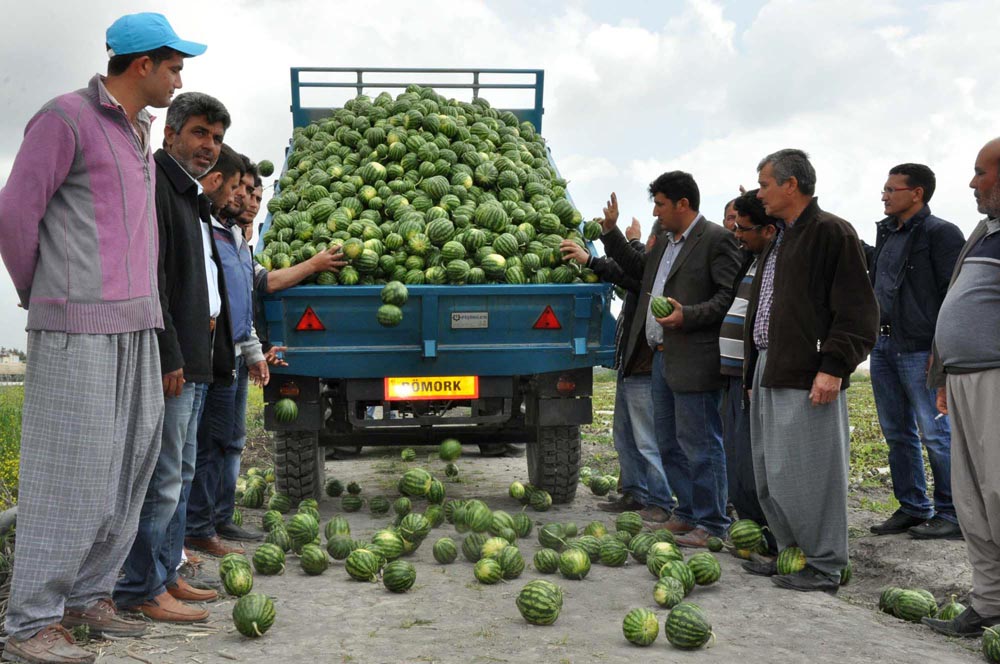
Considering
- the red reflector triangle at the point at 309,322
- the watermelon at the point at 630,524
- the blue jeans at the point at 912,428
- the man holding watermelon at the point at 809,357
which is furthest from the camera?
the red reflector triangle at the point at 309,322

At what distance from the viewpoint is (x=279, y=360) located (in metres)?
7.32

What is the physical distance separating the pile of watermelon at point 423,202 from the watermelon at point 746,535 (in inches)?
94.9

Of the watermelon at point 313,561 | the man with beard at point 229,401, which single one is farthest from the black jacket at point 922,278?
the man with beard at point 229,401

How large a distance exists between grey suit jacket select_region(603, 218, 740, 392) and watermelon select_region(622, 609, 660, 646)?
8.02 feet

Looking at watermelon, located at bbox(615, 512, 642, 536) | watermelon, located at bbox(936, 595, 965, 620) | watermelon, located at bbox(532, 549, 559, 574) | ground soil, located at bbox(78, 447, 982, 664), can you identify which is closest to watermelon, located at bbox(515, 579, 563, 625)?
ground soil, located at bbox(78, 447, 982, 664)

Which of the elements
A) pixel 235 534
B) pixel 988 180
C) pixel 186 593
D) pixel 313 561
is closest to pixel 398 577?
pixel 313 561

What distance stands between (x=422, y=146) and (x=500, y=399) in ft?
8.35

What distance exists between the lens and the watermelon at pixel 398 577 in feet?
17.8

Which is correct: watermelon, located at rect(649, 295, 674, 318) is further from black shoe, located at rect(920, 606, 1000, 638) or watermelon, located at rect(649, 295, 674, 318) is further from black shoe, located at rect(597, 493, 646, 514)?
black shoe, located at rect(920, 606, 1000, 638)

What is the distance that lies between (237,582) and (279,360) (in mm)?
2420

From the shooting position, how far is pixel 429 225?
7.92 metres

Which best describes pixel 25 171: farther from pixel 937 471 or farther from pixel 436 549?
pixel 937 471

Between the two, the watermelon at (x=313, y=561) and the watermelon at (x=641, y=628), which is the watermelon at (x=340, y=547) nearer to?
the watermelon at (x=313, y=561)

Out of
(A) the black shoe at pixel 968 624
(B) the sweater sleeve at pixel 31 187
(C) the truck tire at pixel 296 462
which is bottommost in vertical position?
(A) the black shoe at pixel 968 624
